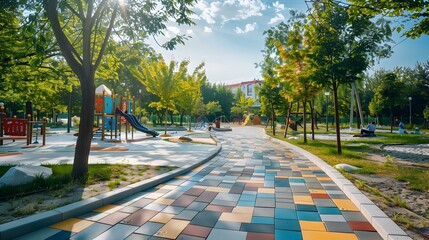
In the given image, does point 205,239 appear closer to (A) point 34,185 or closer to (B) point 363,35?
(A) point 34,185

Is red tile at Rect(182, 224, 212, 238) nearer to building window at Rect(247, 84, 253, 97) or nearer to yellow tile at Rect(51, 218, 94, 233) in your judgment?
yellow tile at Rect(51, 218, 94, 233)

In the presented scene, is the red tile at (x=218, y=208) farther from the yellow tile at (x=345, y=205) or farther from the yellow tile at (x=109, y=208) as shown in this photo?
the yellow tile at (x=345, y=205)

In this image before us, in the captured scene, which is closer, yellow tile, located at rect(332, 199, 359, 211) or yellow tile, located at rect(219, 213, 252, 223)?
yellow tile, located at rect(219, 213, 252, 223)

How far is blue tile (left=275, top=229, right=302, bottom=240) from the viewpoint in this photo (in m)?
2.94

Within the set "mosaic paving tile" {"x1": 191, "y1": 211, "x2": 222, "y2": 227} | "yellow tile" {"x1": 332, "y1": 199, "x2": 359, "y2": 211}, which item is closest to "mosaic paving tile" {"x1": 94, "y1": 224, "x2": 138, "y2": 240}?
"mosaic paving tile" {"x1": 191, "y1": 211, "x2": 222, "y2": 227}

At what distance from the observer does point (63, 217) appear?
11.3 feet

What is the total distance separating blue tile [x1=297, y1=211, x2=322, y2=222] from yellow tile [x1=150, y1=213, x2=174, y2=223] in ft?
6.05

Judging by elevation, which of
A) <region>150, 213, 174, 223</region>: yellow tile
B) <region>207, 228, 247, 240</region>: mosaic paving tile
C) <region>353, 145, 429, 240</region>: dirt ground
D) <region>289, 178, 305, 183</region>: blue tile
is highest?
<region>353, 145, 429, 240</region>: dirt ground

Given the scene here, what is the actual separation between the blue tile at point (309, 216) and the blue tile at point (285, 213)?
0.08 meters

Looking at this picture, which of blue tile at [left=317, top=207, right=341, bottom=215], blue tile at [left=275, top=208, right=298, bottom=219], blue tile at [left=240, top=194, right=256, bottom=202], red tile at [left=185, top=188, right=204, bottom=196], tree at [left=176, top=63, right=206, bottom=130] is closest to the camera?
blue tile at [left=275, top=208, right=298, bottom=219]

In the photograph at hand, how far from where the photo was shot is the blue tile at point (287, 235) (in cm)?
294

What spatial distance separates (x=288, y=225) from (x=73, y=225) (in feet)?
9.23

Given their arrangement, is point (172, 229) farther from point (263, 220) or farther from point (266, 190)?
point (266, 190)

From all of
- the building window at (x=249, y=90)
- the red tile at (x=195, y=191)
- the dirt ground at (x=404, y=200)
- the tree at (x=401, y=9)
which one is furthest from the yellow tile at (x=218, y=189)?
the building window at (x=249, y=90)
